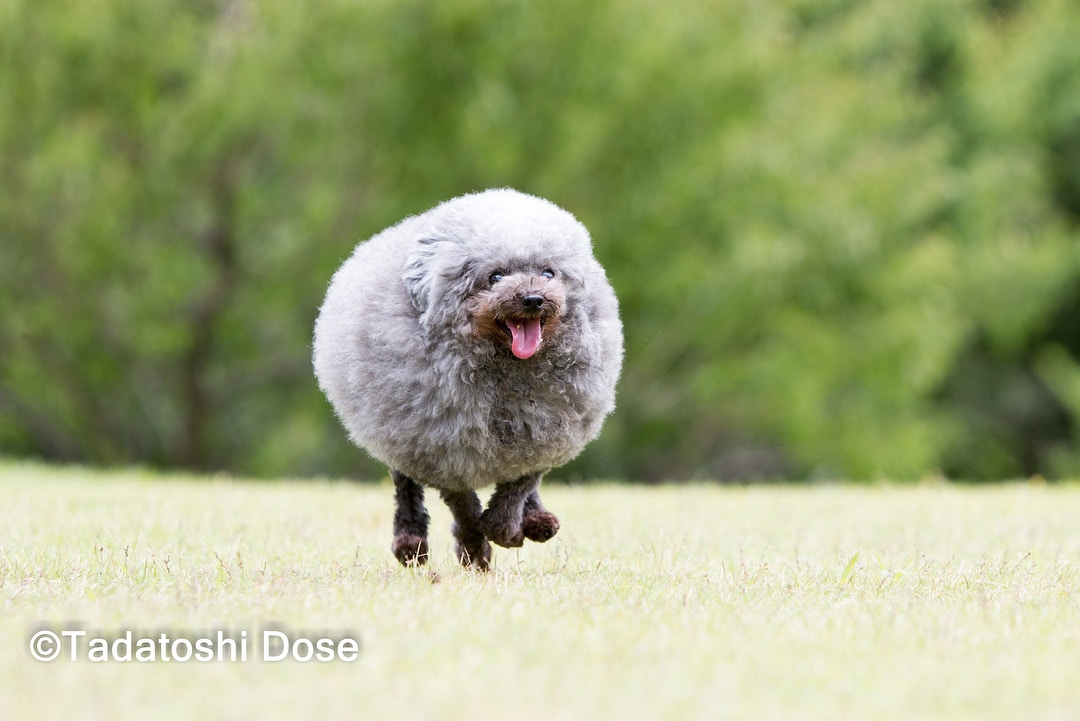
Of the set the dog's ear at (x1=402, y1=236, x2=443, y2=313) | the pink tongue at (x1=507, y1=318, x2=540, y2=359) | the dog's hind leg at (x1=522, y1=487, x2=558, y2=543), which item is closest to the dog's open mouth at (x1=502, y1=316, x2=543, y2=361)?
the pink tongue at (x1=507, y1=318, x2=540, y2=359)

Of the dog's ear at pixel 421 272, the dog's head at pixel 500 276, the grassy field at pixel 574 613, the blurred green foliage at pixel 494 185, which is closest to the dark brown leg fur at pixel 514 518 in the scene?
the grassy field at pixel 574 613

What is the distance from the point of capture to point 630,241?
14.0 meters

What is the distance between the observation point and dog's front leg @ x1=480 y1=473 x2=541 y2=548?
486 centimetres

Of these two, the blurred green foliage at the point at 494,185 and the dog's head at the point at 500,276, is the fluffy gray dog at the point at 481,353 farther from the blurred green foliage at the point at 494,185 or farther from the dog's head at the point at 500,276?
the blurred green foliage at the point at 494,185

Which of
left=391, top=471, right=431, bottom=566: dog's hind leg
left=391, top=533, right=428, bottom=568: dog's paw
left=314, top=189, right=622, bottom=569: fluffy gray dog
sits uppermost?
left=314, top=189, right=622, bottom=569: fluffy gray dog

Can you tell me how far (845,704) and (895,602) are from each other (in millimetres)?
1337

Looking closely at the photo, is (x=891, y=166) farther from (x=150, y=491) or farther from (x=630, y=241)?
(x=150, y=491)

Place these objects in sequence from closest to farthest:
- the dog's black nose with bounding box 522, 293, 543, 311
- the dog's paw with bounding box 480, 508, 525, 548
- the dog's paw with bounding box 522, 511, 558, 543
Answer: the dog's black nose with bounding box 522, 293, 543, 311, the dog's paw with bounding box 480, 508, 525, 548, the dog's paw with bounding box 522, 511, 558, 543

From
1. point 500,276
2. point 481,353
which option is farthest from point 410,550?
point 500,276

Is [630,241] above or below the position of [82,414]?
above

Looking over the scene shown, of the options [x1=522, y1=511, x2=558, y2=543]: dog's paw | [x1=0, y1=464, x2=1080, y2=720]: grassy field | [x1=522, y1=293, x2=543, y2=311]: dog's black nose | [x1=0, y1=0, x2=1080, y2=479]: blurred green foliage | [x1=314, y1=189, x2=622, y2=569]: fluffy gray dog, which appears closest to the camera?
[x1=0, y1=464, x2=1080, y2=720]: grassy field

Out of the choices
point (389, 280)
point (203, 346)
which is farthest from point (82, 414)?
point (389, 280)

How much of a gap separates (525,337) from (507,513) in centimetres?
76

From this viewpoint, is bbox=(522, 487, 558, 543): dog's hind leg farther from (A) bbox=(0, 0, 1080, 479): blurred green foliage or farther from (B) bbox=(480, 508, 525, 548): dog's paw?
(A) bbox=(0, 0, 1080, 479): blurred green foliage
